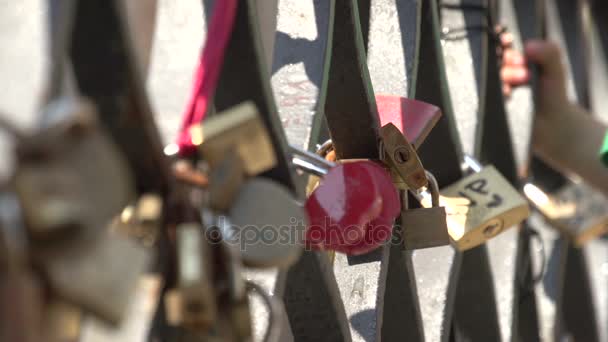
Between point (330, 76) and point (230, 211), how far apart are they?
0.51m

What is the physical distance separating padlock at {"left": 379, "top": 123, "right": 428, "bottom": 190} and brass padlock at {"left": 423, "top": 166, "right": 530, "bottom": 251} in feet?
0.40

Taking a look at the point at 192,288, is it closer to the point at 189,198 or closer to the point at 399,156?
the point at 189,198

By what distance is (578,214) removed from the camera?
200 cm

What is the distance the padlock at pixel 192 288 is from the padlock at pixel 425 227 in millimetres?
475

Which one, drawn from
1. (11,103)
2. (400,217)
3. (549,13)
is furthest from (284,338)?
(549,13)

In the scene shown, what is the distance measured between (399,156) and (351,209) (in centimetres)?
14

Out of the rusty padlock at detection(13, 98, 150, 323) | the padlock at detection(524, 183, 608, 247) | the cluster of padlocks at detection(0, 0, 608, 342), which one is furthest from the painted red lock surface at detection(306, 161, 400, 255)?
the padlock at detection(524, 183, 608, 247)

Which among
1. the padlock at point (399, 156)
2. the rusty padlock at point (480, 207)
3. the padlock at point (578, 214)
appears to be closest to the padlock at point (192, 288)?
A: the padlock at point (399, 156)

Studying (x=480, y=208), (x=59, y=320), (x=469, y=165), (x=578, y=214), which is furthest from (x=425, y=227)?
(x=578, y=214)

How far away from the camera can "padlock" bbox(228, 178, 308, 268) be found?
584mm

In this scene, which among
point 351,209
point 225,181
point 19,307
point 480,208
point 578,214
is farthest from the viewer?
point 578,214

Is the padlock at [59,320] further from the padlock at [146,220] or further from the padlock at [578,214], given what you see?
the padlock at [578,214]

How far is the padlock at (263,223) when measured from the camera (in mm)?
584

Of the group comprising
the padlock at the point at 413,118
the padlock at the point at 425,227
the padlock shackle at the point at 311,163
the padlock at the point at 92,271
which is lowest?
the padlock at the point at 425,227
